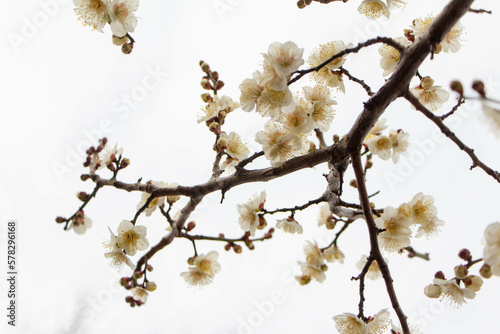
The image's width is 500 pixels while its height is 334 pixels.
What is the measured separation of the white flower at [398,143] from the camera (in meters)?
2.36

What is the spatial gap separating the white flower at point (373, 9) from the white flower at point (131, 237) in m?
1.74

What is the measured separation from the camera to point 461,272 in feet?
5.07

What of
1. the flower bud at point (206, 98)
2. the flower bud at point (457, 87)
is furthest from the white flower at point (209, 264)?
the flower bud at point (457, 87)

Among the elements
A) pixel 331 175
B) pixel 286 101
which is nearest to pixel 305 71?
pixel 286 101

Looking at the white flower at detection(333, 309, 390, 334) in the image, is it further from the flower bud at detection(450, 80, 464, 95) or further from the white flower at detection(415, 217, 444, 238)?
the flower bud at detection(450, 80, 464, 95)

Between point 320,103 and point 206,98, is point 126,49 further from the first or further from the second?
point 320,103

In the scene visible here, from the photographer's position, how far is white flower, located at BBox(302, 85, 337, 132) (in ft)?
6.36

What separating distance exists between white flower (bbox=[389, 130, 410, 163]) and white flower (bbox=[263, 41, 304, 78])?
3.67 feet

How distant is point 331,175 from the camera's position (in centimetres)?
207

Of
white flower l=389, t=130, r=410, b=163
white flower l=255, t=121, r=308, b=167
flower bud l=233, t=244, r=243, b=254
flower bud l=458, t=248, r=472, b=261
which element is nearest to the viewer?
flower bud l=458, t=248, r=472, b=261

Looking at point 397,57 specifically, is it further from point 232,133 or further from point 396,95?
point 232,133

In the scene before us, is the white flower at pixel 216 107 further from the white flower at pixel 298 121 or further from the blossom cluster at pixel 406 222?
the blossom cluster at pixel 406 222

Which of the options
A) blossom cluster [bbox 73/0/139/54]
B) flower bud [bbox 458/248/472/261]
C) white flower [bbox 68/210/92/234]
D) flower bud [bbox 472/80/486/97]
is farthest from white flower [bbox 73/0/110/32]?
flower bud [bbox 458/248/472/261]

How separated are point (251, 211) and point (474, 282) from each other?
3.98ft
